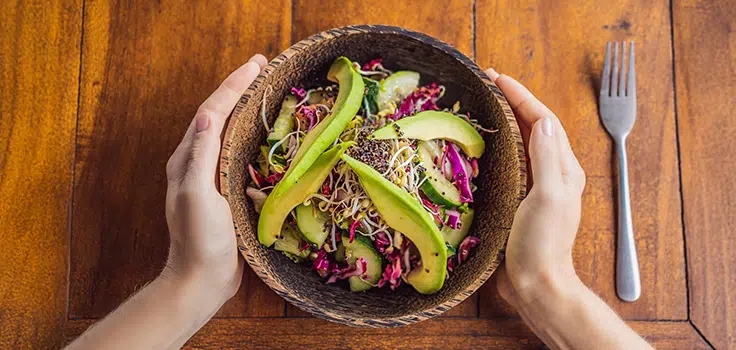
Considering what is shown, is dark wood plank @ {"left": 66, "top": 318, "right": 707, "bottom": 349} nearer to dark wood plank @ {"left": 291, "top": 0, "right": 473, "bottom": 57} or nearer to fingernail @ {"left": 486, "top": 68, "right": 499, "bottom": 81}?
fingernail @ {"left": 486, "top": 68, "right": 499, "bottom": 81}

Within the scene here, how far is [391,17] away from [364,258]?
669 millimetres

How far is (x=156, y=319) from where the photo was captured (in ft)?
4.32

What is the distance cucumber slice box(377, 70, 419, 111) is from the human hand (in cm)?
30

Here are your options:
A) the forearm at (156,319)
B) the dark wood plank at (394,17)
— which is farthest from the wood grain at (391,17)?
the forearm at (156,319)

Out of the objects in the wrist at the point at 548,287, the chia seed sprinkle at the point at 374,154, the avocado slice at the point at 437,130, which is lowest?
the wrist at the point at 548,287

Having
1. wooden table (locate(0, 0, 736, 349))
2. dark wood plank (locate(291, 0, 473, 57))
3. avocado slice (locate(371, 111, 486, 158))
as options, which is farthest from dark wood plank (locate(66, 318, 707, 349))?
dark wood plank (locate(291, 0, 473, 57))

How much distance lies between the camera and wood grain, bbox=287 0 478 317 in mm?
1562

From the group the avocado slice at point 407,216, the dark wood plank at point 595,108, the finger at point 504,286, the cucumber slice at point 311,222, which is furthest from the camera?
the dark wood plank at point 595,108

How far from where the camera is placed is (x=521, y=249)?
1.29 m

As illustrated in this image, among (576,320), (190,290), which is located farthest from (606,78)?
(190,290)

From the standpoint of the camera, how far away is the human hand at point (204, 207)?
1224mm

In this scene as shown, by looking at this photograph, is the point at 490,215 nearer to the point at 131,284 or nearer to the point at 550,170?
the point at 550,170

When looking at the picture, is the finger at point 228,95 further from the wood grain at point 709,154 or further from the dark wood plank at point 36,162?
the wood grain at point 709,154

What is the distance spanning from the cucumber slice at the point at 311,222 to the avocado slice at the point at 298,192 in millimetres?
38
